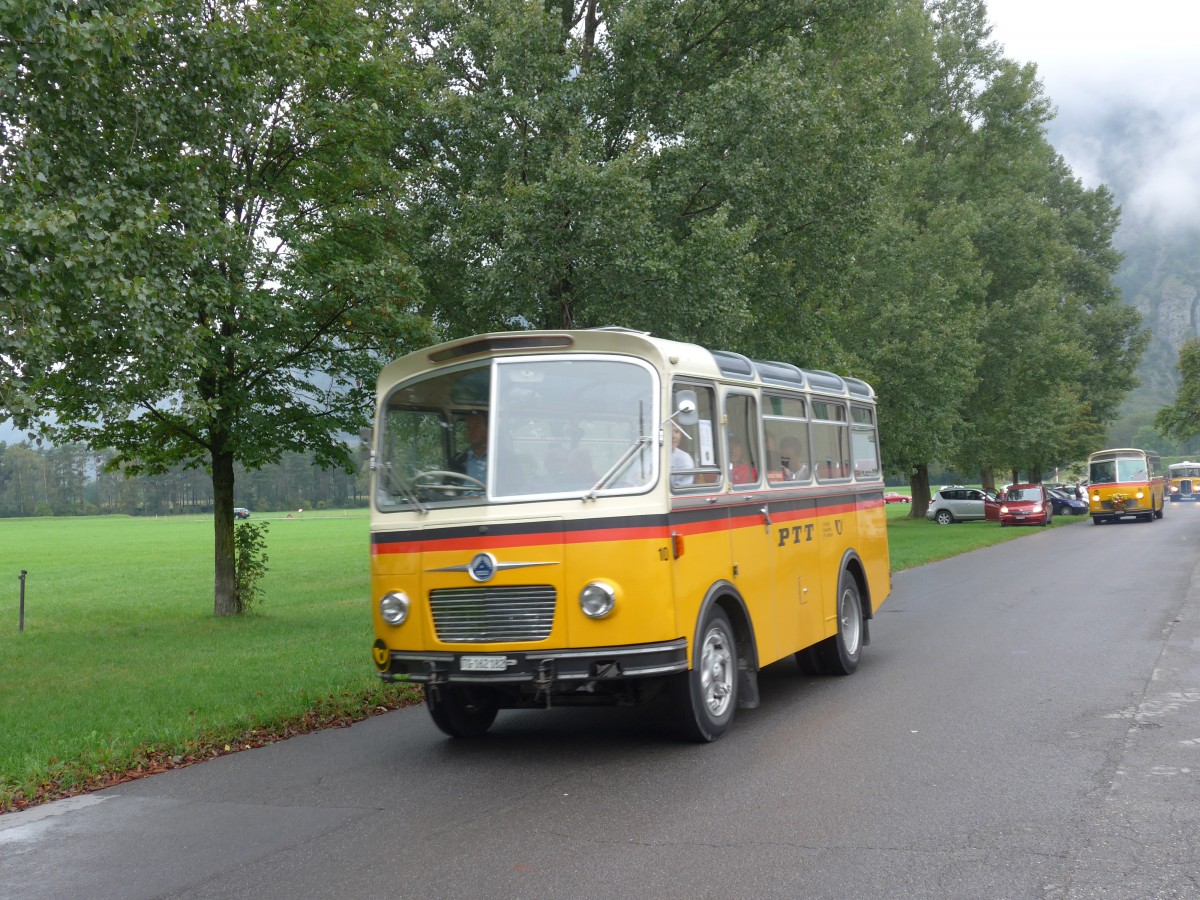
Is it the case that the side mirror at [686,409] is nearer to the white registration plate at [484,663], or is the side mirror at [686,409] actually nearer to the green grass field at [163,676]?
the white registration plate at [484,663]

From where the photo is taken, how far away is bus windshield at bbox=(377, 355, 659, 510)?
25.3 ft

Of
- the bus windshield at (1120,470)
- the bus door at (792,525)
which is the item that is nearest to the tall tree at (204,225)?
the bus door at (792,525)

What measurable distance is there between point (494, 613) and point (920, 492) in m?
47.0

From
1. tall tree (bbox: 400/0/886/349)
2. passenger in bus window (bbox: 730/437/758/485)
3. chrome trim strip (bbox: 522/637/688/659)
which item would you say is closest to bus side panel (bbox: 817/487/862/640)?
passenger in bus window (bbox: 730/437/758/485)

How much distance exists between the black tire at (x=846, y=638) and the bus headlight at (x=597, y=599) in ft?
13.2

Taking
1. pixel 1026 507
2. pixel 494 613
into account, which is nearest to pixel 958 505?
pixel 1026 507

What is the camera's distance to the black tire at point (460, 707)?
8.45 m

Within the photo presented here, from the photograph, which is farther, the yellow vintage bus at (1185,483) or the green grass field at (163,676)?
the yellow vintage bus at (1185,483)

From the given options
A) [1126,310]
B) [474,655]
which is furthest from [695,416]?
[1126,310]

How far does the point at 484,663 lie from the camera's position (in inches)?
297

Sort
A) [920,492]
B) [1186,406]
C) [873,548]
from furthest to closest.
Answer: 1. [1186,406]
2. [920,492]
3. [873,548]

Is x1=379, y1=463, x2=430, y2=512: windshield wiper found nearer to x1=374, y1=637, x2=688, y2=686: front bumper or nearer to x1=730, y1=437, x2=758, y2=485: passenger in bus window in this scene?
x1=374, y1=637, x2=688, y2=686: front bumper

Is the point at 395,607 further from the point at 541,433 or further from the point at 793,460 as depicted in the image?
the point at 793,460

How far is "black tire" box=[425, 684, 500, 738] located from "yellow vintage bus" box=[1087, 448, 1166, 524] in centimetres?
4182
